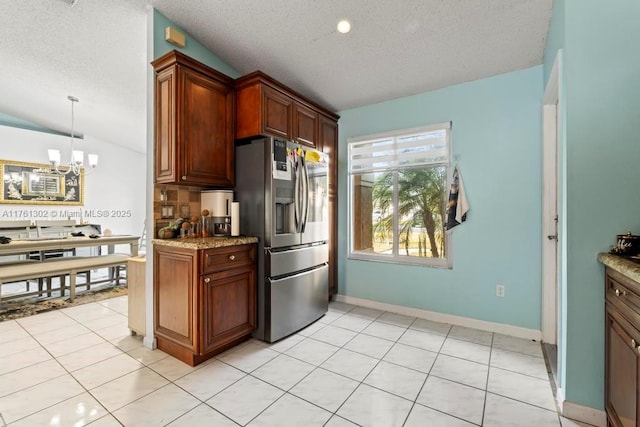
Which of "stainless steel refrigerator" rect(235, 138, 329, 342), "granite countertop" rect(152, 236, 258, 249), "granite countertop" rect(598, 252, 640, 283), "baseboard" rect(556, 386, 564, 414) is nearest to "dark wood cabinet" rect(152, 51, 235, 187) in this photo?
"stainless steel refrigerator" rect(235, 138, 329, 342)

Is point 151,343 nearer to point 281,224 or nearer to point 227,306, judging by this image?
point 227,306

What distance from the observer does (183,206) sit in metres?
2.69

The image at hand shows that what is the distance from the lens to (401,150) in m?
3.34

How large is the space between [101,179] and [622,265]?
7877mm

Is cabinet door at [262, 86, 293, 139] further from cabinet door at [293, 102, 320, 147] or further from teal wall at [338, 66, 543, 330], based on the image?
teal wall at [338, 66, 543, 330]

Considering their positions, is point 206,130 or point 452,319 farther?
point 452,319

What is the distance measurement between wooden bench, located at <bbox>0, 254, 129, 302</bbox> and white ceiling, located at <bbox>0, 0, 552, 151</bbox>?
236cm

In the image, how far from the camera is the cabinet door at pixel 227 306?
218 centimetres

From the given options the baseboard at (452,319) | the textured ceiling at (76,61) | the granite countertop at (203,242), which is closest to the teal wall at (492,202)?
the baseboard at (452,319)

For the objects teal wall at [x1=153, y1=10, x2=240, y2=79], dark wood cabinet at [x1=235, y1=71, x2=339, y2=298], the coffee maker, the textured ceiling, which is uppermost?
the textured ceiling

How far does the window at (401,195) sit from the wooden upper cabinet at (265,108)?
3.31 ft

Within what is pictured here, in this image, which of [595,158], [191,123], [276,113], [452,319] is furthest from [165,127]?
[452,319]

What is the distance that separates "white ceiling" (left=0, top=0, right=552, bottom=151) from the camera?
2.23 m

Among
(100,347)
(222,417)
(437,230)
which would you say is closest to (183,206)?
(100,347)
